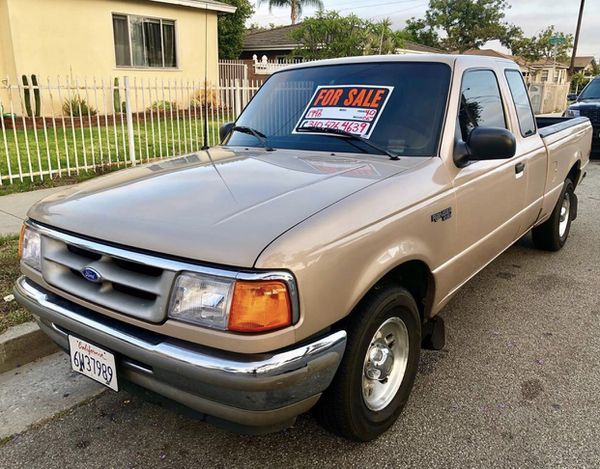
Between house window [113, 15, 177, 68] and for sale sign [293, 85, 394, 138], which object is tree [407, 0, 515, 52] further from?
for sale sign [293, 85, 394, 138]

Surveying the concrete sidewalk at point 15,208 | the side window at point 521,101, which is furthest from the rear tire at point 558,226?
the concrete sidewalk at point 15,208

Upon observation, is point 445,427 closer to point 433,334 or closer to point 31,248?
point 433,334

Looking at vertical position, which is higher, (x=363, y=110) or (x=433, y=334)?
(x=363, y=110)

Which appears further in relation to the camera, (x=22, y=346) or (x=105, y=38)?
(x=105, y=38)

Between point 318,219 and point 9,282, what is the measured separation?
117 inches

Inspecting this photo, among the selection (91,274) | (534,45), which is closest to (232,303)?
(91,274)

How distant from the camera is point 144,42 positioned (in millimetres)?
16109

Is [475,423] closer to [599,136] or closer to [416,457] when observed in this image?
[416,457]

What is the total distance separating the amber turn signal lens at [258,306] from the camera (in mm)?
1857

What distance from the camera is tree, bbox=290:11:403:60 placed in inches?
712

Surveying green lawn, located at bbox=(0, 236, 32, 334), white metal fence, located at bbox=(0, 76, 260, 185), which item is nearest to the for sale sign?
green lawn, located at bbox=(0, 236, 32, 334)

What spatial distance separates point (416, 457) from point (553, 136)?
11.0 ft

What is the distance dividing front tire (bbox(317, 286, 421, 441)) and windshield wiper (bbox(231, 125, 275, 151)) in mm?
1387

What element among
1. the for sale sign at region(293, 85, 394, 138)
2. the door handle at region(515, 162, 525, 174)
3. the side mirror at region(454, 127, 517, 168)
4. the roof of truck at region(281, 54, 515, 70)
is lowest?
the door handle at region(515, 162, 525, 174)
